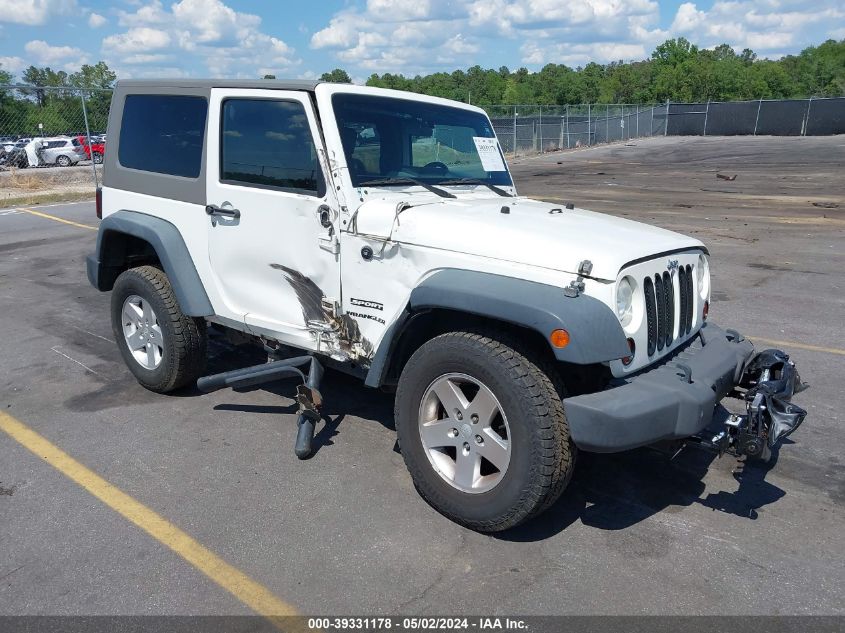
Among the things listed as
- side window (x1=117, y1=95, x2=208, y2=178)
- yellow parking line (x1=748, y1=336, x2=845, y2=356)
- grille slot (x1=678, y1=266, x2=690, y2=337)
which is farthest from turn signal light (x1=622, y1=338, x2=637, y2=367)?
yellow parking line (x1=748, y1=336, x2=845, y2=356)

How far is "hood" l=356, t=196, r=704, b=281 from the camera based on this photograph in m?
3.28

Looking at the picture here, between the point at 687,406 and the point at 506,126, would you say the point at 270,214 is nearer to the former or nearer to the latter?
the point at 687,406

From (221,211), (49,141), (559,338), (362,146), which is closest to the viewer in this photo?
(559,338)

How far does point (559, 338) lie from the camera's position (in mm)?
3018

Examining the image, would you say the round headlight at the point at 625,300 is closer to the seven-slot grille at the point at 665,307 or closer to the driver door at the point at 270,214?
the seven-slot grille at the point at 665,307

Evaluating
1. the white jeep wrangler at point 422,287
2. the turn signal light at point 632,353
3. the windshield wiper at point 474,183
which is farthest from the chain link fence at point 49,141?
the turn signal light at point 632,353

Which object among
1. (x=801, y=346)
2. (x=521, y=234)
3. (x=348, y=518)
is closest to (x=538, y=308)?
(x=521, y=234)

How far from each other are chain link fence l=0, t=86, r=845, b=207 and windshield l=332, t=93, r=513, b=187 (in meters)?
3.36

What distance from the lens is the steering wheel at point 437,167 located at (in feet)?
14.8

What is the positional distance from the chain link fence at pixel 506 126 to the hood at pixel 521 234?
156 inches

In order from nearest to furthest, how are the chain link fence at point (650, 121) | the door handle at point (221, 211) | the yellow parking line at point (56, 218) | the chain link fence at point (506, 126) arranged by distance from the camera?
the door handle at point (221, 211) < the yellow parking line at point (56, 218) < the chain link fence at point (506, 126) < the chain link fence at point (650, 121)

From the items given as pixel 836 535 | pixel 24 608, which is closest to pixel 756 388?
pixel 836 535

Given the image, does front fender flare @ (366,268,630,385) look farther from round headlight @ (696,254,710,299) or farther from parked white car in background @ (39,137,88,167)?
parked white car in background @ (39,137,88,167)

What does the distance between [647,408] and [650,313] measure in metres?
0.61
